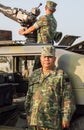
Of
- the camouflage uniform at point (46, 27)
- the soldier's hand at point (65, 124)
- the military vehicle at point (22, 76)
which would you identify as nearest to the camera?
the soldier's hand at point (65, 124)

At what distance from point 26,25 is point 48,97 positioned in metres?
2.87

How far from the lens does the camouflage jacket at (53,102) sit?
443 cm

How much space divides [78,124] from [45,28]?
205cm

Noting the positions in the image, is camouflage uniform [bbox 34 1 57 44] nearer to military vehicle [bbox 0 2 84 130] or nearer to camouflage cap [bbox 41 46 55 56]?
military vehicle [bbox 0 2 84 130]

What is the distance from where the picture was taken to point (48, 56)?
451 cm

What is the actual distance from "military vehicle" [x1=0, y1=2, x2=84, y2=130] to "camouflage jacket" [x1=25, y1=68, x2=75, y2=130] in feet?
0.60

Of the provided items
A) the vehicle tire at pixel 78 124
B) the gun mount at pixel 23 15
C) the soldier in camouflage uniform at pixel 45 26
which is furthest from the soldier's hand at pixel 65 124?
the gun mount at pixel 23 15

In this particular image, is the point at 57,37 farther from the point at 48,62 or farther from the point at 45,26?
the point at 48,62

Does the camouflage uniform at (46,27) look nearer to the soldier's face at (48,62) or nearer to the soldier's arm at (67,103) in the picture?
the soldier's face at (48,62)

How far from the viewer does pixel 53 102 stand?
14.6 feet

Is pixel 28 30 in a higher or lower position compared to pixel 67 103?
higher

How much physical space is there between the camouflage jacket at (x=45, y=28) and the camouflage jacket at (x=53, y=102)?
1760 mm

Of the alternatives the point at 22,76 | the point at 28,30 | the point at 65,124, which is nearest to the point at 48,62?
the point at 65,124

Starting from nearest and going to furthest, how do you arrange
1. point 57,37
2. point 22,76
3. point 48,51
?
point 48,51
point 22,76
point 57,37
